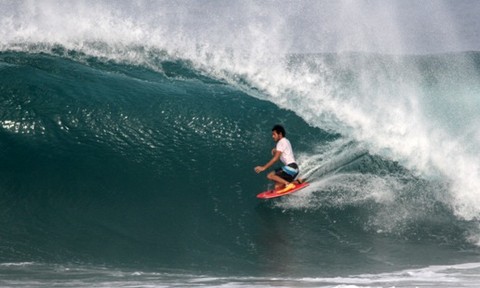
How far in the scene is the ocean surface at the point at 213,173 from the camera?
9.69 m

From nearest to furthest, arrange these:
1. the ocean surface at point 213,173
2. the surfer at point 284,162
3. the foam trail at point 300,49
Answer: the ocean surface at point 213,173 < the surfer at point 284,162 < the foam trail at point 300,49

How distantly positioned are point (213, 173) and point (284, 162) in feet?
5.79

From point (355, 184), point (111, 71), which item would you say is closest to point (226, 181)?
point (355, 184)

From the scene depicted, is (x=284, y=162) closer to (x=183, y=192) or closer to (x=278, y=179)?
(x=278, y=179)

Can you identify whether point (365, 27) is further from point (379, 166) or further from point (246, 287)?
point (246, 287)

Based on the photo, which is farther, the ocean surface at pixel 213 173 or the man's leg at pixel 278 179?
the man's leg at pixel 278 179

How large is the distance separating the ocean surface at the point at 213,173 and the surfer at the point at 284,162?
1.62 feet

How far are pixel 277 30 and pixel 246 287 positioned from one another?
12098mm

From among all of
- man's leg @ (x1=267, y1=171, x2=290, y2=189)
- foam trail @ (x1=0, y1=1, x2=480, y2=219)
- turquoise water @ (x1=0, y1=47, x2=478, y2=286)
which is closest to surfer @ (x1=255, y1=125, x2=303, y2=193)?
man's leg @ (x1=267, y1=171, x2=290, y2=189)

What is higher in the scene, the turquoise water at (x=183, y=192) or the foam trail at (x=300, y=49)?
the foam trail at (x=300, y=49)

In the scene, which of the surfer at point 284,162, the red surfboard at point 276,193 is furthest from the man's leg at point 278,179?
the red surfboard at point 276,193

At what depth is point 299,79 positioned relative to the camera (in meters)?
14.7

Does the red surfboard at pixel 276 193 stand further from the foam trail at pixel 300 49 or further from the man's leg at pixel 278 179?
the foam trail at pixel 300 49

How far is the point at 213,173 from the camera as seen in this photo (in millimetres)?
12672
